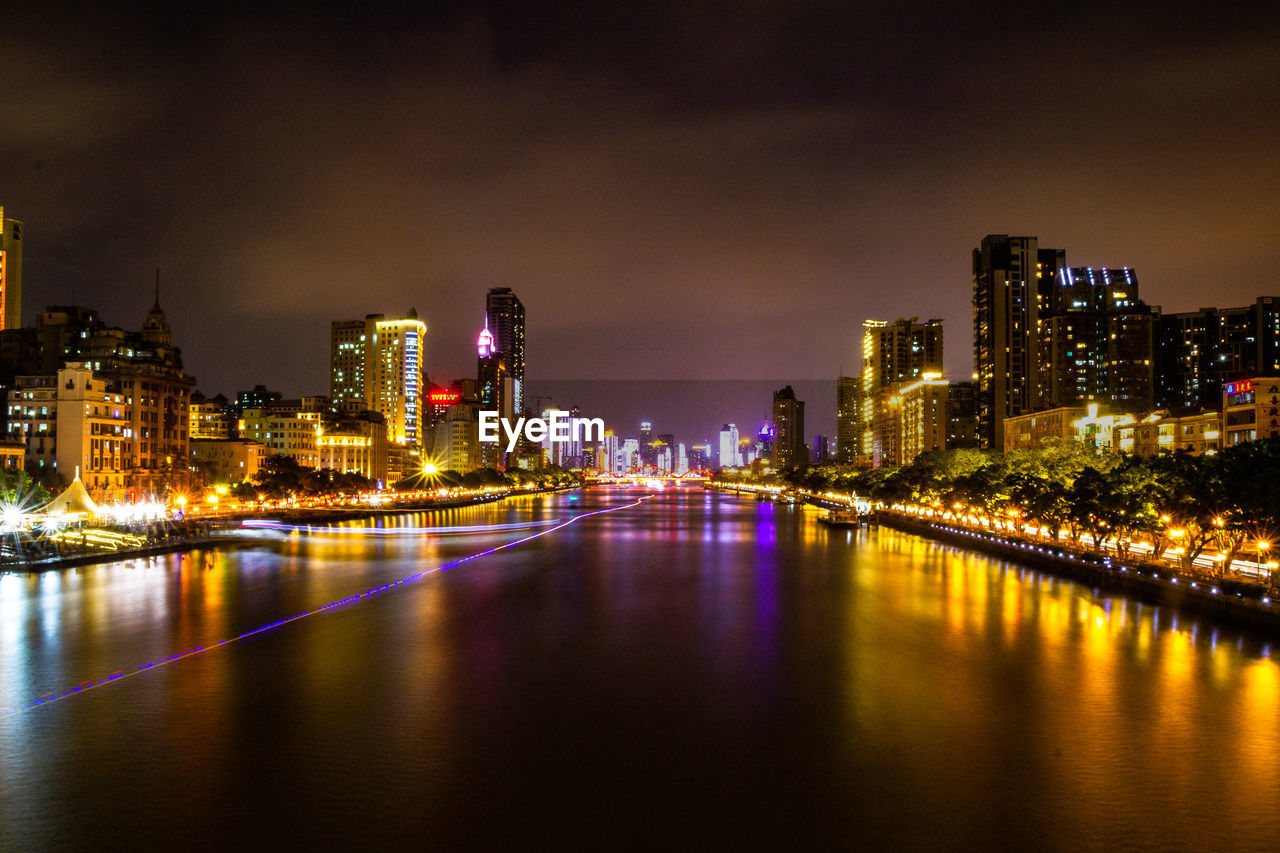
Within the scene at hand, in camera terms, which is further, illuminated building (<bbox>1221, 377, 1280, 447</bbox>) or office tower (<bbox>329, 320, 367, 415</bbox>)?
office tower (<bbox>329, 320, 367, 415</bbox>)

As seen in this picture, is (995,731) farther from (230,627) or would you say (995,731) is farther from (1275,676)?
(230,627)

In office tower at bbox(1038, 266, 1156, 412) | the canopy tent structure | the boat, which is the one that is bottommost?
the boat

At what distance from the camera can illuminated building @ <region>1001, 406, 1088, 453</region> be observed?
311 ft

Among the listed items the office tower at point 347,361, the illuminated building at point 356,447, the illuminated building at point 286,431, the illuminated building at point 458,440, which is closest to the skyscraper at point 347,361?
the office tower at point 347,361

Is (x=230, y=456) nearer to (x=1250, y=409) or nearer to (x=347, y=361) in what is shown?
(x=347, y=361)

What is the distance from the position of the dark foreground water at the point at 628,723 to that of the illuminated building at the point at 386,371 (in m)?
145

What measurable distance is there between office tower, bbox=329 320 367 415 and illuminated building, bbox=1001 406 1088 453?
393 ft

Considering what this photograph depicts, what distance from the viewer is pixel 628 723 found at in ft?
48.4

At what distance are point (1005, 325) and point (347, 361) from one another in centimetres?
12425

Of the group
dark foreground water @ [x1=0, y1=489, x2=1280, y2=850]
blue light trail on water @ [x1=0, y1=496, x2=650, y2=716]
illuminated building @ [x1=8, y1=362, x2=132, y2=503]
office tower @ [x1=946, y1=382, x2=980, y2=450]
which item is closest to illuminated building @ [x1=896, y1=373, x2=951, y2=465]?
office tower @ [x1=946, y1=382, x2=980, y2=450]

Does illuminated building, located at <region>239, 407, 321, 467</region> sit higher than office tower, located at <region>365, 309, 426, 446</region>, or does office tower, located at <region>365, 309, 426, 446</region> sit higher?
office tower, located at <region>365, 309, 426, 446</region>

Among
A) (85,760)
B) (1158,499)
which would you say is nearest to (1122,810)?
(85,760)

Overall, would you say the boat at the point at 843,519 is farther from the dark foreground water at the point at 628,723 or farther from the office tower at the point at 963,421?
the office tower at the point at 963,421

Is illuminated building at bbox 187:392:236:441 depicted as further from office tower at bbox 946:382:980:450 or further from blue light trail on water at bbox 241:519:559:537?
office tower at bbox 946:382:980:450
